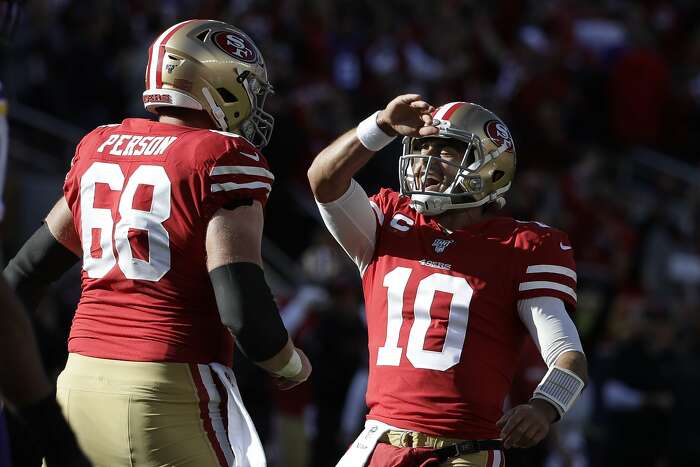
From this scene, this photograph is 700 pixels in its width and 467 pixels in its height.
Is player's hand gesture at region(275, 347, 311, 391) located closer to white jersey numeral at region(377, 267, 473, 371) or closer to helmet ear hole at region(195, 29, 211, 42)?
white jersey numeral at region(377, 267, 473, 371)

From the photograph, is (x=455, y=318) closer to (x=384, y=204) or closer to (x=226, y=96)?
(x=384, y=204)

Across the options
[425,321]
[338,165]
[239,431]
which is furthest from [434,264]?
[239,431]

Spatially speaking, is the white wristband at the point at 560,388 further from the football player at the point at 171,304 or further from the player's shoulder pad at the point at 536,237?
the football player at the point at 171,304

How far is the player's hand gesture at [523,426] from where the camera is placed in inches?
148

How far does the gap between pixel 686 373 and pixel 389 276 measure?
5.47m

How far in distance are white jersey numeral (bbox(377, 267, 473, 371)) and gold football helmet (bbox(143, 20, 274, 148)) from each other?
2.43 ft

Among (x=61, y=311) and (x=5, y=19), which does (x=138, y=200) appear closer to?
(x=5, y=19)

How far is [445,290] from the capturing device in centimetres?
414

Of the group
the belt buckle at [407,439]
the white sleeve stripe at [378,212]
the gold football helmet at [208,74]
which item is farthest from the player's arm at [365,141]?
the belt buckle at [407,439]

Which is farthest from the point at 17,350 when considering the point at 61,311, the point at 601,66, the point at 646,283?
the point at 601,66

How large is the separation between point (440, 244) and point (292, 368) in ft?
2.65

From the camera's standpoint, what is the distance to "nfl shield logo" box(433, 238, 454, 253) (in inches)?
166

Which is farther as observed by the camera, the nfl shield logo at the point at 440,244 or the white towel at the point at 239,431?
the nfl shield logo at the point at 440,244

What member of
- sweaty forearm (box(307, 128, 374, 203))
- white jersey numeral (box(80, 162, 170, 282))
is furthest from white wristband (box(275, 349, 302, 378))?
sweaty forearm (box(307, 128, 374, 203))
